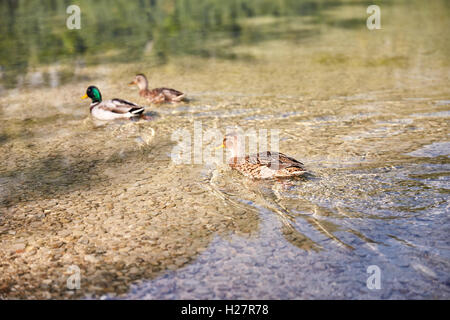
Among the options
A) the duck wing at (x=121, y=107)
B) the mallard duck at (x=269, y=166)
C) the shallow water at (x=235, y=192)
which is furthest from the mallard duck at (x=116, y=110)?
the mallard duck at (x=269, y=166)

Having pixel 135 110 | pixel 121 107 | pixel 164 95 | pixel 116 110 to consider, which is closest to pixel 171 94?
pixel 164 95

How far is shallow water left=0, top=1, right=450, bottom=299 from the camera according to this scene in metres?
4.92

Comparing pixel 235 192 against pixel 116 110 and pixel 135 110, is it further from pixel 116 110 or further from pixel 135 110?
pixel 116 110

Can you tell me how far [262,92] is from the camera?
464 inches

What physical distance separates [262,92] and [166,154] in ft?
13.7

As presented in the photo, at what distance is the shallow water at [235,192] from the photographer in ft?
16.1

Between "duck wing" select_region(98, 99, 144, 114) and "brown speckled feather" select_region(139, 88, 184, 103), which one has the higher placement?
"brown speckled feather" select_region(139, 88, 184, 103)

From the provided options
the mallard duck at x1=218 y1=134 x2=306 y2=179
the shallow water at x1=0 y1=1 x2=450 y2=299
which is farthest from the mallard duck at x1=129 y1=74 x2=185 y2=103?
the mallard duck at x1=218 y1=134 x2=306 y2=179

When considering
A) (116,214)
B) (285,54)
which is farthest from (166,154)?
(285,54)

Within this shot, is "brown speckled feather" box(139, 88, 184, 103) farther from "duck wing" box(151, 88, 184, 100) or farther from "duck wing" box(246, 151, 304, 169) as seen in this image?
"duck wing" box(246, 151, 304, 169)

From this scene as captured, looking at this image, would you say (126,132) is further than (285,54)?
No

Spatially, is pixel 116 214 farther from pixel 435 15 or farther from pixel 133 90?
pixel 435 15

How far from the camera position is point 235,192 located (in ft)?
22.2

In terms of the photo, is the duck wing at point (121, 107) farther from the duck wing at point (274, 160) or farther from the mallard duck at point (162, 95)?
the duck wing at point (274, 160)
